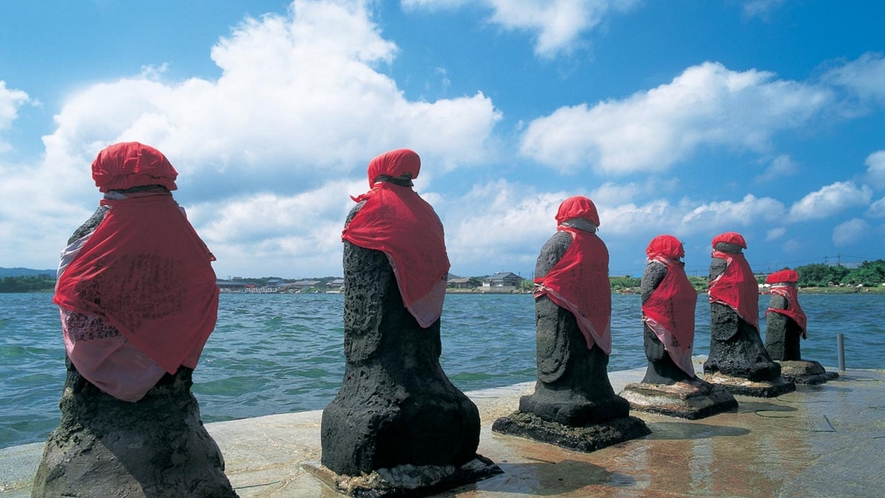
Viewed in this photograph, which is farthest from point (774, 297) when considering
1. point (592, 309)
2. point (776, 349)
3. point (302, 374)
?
point (302, 374)

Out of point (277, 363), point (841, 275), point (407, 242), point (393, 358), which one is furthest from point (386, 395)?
point (841, 275)

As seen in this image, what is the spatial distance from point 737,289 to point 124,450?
7372 millimetres

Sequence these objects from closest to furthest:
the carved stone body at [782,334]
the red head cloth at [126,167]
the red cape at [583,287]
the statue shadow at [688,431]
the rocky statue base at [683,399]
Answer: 1. the red head cloth at [126,167]
2. the red cape at [583,287]
3. the statue shadow at [688,431]
4. the rocky statue base at [683,399]
5. the carved stone body at [782,334]

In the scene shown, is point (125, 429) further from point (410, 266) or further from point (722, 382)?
point (722, 382)

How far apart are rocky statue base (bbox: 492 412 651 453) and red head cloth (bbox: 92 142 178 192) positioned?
3741 millimetres

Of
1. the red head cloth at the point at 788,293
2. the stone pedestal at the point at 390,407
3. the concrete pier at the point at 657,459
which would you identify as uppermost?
the red head cloth at the point at 788,293

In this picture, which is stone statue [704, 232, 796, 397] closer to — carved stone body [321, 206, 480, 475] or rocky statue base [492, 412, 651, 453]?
rocky statue base [492, 412, 651, 453]

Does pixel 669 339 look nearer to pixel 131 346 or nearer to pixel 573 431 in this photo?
pixel 573 431

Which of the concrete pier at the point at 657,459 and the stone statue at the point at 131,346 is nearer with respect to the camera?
the stone statue at the point at 131,346

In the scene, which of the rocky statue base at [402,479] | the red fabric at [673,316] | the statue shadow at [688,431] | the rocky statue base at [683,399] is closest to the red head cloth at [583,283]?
the statue shadow at [688,431]

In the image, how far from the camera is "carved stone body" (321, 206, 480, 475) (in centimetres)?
384

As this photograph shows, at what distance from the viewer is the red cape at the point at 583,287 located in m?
5.41

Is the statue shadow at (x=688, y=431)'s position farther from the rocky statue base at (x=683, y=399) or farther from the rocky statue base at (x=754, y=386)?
the rocky statue base at (x=754, y=386)

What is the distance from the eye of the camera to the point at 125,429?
277 centimetres
